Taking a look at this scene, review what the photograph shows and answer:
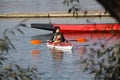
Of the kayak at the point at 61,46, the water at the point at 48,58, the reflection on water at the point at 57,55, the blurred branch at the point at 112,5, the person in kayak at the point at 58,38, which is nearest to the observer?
the blurred branch at the point at 112,5

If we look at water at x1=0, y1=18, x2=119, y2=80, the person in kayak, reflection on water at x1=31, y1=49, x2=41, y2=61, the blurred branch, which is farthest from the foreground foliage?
the person in kayak

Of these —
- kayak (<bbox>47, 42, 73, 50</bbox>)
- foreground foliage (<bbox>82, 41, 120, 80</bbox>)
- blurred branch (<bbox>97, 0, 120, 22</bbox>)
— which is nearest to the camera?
blurred branch (<bbox>97, 0, 120, 22</bbox>)

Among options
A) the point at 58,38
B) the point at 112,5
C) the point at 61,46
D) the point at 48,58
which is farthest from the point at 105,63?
the point at 61,46

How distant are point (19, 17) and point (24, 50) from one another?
15677 millimetres

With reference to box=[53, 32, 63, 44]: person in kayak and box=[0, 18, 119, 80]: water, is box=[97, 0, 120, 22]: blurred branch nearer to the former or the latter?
box=[0, 18, 119, 80]: water

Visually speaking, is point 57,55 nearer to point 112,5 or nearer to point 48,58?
point 48,58

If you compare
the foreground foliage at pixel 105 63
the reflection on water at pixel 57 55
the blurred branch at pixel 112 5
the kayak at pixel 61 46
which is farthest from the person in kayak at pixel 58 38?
the blurred branch at pixel 112 5

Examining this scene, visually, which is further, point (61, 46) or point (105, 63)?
point (61, 46)

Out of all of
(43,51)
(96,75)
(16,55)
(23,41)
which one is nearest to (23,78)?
(96,75)

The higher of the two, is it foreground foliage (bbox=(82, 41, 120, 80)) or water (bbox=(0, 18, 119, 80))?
foreground foliage (bbox=(82, 41, 120, 80))

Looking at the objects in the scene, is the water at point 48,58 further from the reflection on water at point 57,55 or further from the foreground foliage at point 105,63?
the foreground foliage at point 105,63

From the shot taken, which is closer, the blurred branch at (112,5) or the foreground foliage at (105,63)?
the blurred branch at (112,5)

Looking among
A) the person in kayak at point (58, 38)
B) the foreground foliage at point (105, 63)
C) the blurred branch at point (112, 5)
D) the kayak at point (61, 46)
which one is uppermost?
the blurred branch at point (112, 5)

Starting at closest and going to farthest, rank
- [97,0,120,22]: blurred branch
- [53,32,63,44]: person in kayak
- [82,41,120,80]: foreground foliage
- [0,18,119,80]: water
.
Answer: [97,0,120,22]: blurred branch → [82,41,120,80]: foreground foliage → [0,18,119,80]: water → [53,32,63,44]: person in kayak
